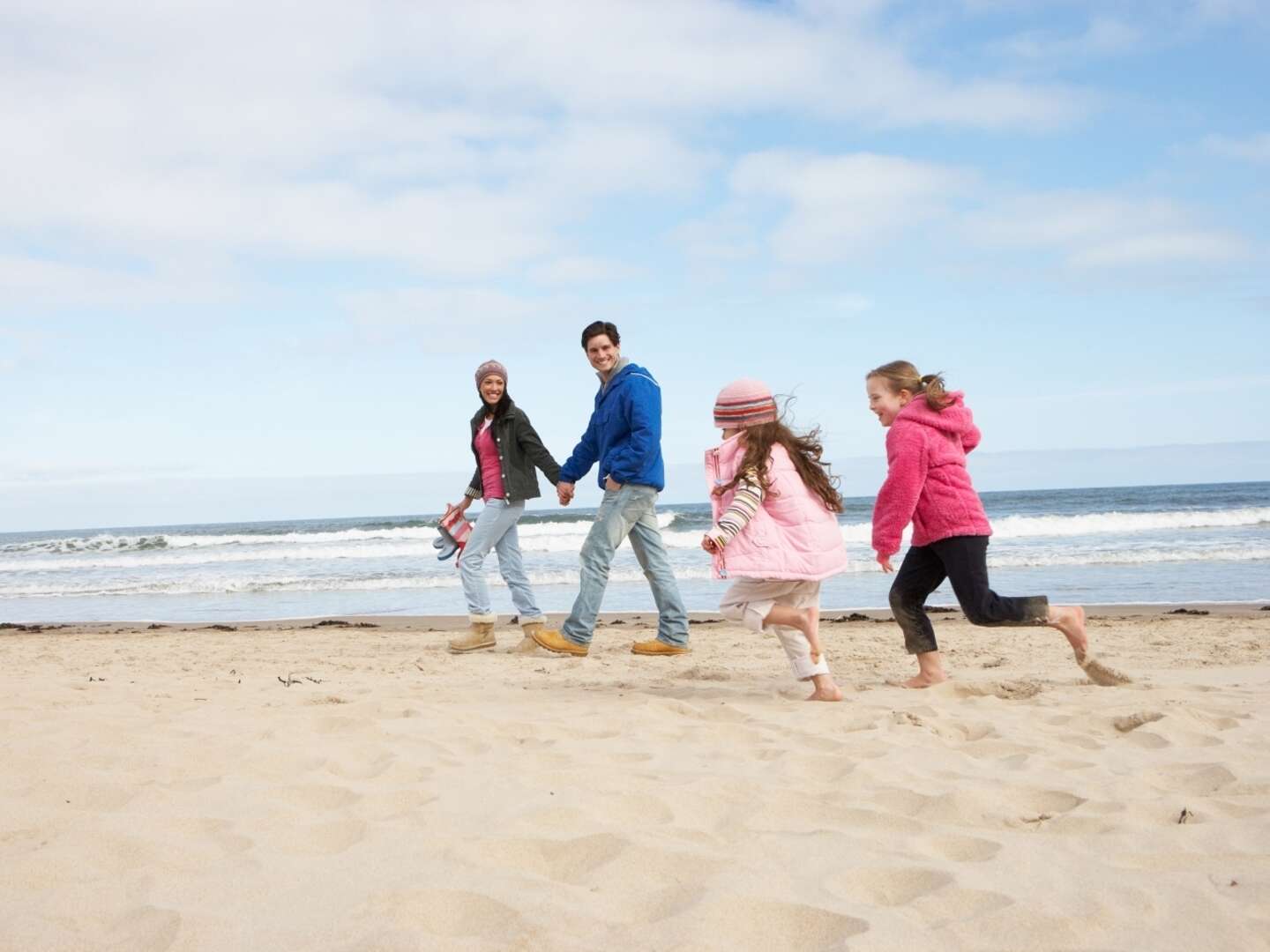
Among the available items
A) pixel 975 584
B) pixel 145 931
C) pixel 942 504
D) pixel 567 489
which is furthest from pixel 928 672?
pixel 145 931

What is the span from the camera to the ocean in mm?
Answer: 11133

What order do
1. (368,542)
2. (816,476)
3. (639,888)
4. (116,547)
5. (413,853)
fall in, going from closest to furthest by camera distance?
(639,888), (413,853), (816,476), (368,542), (116,547)

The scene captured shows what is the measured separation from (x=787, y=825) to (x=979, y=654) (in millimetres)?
4124

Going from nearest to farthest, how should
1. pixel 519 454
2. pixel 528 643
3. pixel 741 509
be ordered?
1. pixel 741 509
2. pixel 528 643
3. pixel 519 454

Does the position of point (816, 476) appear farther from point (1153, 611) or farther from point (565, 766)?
point (1153, 611)

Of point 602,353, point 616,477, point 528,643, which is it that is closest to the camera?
point 616,477

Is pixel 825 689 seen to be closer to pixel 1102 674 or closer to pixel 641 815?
pixel 1102 674

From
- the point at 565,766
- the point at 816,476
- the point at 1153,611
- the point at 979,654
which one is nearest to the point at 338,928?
the point at 565,766

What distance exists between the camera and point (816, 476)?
→ 177 inches

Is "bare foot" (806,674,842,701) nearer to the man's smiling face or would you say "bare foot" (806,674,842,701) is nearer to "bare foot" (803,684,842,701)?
"bare foot" (803,684,842,701)

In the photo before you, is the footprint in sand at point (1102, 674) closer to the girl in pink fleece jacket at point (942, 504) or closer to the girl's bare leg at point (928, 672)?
the girl in pink fleece jacket at point (942, 504)

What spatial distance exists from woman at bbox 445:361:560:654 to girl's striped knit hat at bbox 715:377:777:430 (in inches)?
92.8

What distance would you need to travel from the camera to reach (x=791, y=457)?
4.51 m

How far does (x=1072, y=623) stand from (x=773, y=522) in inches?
58.4
